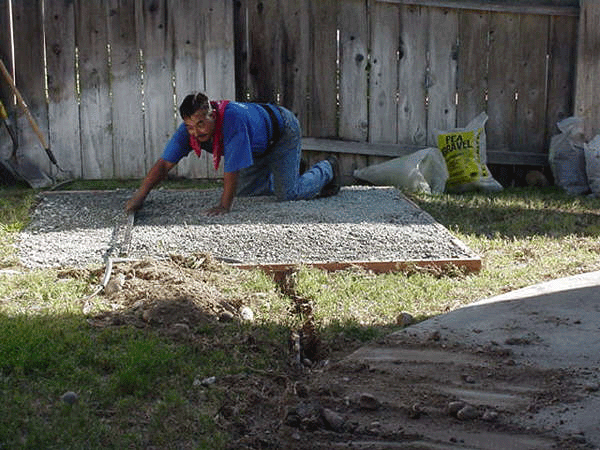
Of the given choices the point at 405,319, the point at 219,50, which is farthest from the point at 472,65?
the point at 405,319

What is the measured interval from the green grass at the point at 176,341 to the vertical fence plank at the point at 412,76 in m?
2.24

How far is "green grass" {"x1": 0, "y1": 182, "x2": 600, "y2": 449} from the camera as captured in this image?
3512 millimetres

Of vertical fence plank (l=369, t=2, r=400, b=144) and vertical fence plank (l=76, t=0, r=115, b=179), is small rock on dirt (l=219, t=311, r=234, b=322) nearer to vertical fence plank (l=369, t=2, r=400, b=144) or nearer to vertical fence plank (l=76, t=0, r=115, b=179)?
vertical fence plank (l=76, t=0, r=115, b=179)

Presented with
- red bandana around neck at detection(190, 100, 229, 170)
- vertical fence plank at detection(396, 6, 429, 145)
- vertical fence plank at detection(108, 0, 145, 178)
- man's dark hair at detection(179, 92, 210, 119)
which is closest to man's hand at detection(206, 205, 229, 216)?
red bandana around neck at detection(190, 100, 229, 170)

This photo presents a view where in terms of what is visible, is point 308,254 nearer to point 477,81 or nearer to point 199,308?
point 199,308

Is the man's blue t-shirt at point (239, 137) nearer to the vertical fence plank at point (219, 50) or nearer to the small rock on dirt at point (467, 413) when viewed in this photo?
the vertical fence plank at point (219, 50)

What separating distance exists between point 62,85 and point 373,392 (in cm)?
576

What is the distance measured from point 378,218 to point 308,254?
1.15m

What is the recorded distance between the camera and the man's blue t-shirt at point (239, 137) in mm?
6844

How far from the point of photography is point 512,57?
9016mm

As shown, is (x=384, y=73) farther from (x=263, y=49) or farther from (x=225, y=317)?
(x=225, y=317)

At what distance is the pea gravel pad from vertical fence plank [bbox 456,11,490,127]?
169 cm

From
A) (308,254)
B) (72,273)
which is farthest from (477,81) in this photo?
(72,273)

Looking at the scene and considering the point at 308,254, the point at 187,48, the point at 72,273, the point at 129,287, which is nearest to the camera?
the point at 129,287
